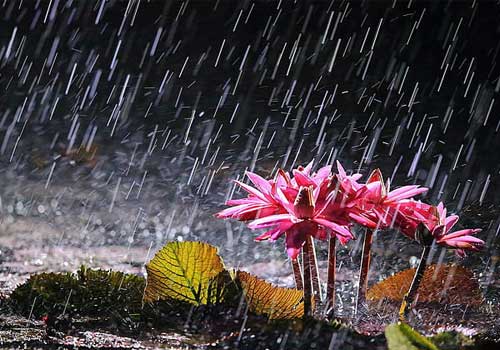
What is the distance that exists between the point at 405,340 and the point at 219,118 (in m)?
2.12

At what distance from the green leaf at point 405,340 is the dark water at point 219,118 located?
358 mm

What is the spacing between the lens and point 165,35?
3484 millimetres

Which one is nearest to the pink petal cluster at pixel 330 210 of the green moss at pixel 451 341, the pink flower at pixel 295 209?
the pink flower at pixel 295 209

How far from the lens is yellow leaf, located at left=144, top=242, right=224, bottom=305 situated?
52 cm

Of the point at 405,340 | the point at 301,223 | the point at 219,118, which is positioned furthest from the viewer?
the point at 219,118

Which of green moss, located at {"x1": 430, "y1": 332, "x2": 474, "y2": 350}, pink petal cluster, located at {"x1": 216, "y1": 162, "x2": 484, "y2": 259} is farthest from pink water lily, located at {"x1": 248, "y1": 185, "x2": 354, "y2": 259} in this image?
green moss, located at {"x1": 430, "y1": 332, "x2": 474, "y2": 350}

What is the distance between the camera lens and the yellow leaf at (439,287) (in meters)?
0.58

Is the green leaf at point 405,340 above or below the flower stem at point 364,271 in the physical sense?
below

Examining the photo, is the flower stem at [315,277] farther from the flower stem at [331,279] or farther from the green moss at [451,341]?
the green moss at [451,341]

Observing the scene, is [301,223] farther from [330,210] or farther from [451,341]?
[451,341]

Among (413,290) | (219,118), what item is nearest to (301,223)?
(413,290)

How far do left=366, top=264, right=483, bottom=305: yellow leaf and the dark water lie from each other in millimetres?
122

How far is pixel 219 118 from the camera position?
246cm

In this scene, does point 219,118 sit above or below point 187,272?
above
